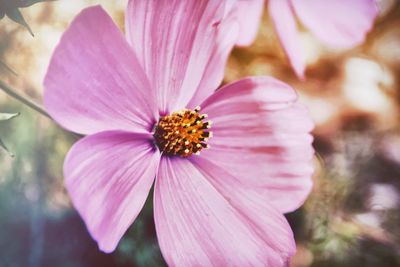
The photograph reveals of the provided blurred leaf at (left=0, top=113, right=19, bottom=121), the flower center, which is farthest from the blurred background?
the flower center

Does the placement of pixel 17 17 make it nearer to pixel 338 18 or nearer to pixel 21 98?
pixel 21 98

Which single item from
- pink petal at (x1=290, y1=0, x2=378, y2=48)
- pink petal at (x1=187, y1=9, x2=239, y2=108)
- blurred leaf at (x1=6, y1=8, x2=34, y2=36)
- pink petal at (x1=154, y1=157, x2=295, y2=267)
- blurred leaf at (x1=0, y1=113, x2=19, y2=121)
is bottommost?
pink petal at (x1=154, y1=157, x2=295, y2=267)

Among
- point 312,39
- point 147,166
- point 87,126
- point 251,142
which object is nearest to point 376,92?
point 312,39

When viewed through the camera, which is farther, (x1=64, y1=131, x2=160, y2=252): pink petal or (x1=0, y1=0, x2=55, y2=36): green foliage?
(x1=0, y1=0, x2=55, y2=36): green foliage

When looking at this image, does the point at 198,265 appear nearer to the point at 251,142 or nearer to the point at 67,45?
the point at 251,142

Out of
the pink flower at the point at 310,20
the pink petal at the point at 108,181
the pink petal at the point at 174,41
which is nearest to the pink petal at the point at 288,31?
the pink flower at the point at 310,20

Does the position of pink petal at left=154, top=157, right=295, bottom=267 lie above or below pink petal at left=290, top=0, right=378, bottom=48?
below

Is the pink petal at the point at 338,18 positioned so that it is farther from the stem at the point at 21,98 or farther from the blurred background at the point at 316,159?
the stem at the point at 21,98

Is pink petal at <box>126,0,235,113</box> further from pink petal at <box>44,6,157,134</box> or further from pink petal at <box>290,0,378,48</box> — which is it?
pink petal at <box>290,0,378,48</box>
